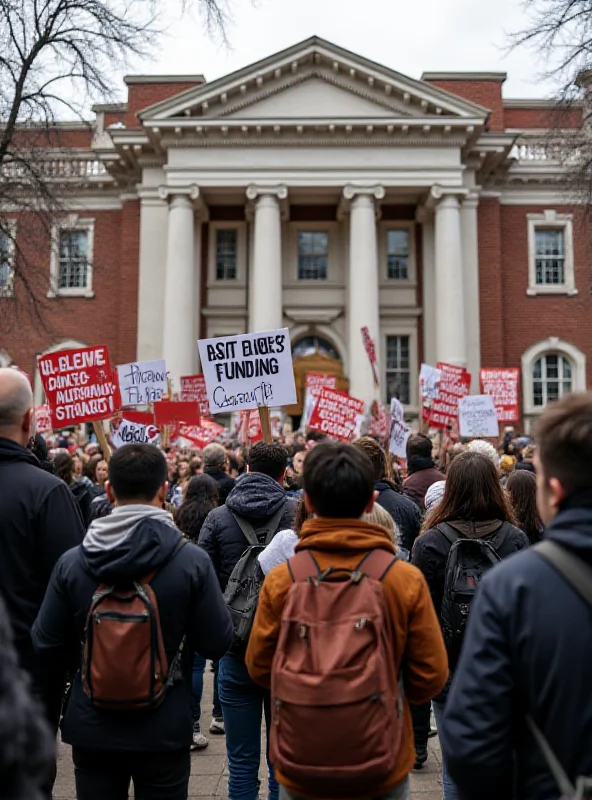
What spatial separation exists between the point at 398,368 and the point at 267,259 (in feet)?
21.1

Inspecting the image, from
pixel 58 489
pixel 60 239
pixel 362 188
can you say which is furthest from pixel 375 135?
pixel 58 489

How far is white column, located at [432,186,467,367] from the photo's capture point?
26109 millimetres

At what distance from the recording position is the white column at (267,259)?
26.1 meters

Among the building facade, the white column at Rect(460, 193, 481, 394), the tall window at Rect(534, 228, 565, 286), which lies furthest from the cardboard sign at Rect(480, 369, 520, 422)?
the tall window at Rect(534, 228, 565, 286)

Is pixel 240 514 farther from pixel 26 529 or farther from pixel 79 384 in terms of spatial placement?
pixel 79 384

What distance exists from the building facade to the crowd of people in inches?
836

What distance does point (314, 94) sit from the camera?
27.1m

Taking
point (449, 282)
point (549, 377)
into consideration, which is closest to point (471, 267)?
point (449, 282)

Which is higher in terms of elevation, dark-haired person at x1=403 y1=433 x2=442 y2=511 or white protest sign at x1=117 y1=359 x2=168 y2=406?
white protest sign at x1=117 y1=359 x2=168 y2=406

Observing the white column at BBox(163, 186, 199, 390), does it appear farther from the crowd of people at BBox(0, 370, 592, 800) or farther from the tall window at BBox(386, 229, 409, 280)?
the crowd of people at BBox(0, 370, 592, 800)

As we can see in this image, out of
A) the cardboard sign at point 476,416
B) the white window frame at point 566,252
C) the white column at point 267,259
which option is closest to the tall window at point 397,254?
the white window frame at point 566,252

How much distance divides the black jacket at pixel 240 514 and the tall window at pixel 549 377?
84.0ft

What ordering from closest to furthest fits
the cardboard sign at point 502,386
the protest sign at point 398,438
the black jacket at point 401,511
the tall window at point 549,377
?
1. the black jacket at point 401,511
2. the protest sign at point 398,438
3. the cardboard sign at point 502,386
4. the tall window at point 549,377

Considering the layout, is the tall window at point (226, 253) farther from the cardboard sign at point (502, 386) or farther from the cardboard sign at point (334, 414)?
the cardboard sign at point (334, 414)
